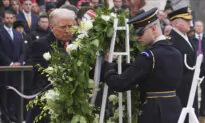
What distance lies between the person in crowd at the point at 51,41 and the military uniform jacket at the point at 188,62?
1745 millimetres

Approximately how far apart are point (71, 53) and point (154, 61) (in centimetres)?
88

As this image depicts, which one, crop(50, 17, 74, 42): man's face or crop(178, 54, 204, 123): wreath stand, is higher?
crop(50, 17, 74, 42): man's face

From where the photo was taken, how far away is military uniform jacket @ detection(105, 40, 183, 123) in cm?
650

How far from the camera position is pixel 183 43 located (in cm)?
859

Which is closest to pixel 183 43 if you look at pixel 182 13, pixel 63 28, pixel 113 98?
pixel 182 13

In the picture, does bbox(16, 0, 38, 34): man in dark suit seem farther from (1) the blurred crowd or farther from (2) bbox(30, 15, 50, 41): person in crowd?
(2) bbox(30, 15, 50, 41): person in crowd

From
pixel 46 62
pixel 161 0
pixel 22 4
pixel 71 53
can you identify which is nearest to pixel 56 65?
pixel 71 53

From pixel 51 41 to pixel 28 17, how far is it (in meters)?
7.64

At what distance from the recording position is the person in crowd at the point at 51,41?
24.0 feet

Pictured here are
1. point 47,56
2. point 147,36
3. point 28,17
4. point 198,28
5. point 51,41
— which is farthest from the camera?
point 198,28

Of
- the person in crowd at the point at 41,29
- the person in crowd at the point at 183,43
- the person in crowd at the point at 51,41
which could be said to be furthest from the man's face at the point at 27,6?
the person in crowd at the point at 51,41

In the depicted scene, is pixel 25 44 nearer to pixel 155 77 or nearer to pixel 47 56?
pixel 47 56

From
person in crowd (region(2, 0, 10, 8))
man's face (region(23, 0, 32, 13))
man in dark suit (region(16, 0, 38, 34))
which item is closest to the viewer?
man in dark suit (region(16, 0, 38, 34))

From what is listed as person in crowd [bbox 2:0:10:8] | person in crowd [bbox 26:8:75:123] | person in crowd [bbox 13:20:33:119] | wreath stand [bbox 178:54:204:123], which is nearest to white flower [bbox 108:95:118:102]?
person in crowd [bbox 26:8:75:123]
